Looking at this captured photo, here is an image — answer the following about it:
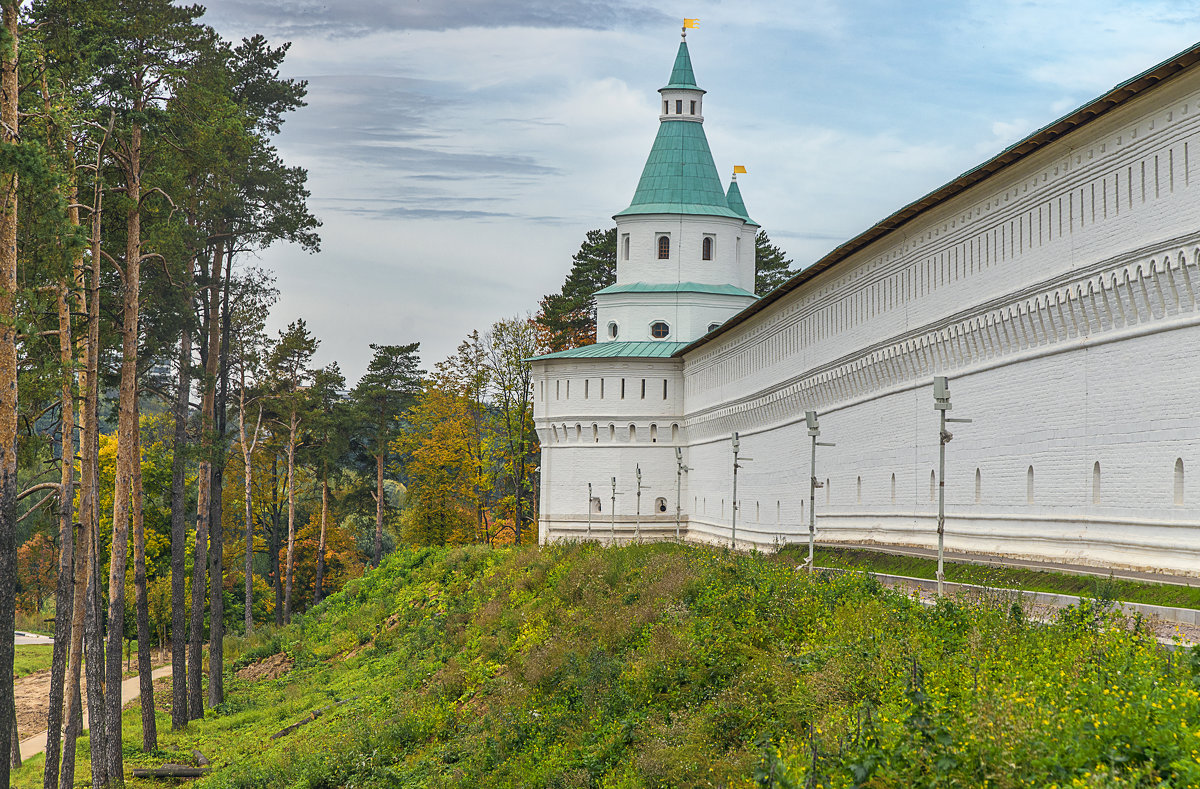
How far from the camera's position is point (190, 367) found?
27.8m

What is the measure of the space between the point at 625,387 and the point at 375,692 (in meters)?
24.6

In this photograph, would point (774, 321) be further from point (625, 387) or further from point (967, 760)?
point (967, 760)

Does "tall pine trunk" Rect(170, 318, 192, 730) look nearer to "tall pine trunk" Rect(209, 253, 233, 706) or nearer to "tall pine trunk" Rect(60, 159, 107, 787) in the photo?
"tall pine trunk" Rect(209, 253, 233, 706)

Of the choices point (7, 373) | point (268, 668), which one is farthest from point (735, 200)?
point (7, 373)

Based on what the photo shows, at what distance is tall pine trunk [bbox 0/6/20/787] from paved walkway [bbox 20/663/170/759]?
1372 centimetres

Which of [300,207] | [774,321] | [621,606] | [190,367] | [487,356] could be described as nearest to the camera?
[621,606]

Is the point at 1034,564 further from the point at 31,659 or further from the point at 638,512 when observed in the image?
the point at 31,659

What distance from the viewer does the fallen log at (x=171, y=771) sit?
23.4 m

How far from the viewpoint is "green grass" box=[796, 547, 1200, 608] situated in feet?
46.0

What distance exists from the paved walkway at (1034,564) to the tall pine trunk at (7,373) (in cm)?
1341

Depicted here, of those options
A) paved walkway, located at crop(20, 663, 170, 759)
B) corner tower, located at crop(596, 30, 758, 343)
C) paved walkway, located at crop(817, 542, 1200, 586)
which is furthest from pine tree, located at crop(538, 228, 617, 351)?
paved walkway, located at crop(817, 542, 1200, 586)

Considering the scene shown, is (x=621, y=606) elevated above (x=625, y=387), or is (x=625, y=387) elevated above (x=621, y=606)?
(x=625, y=387)

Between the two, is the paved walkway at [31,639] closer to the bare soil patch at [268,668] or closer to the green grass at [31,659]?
the green grass at [31,659]

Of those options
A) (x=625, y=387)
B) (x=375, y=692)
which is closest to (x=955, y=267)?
A: (x=375, y=692)
